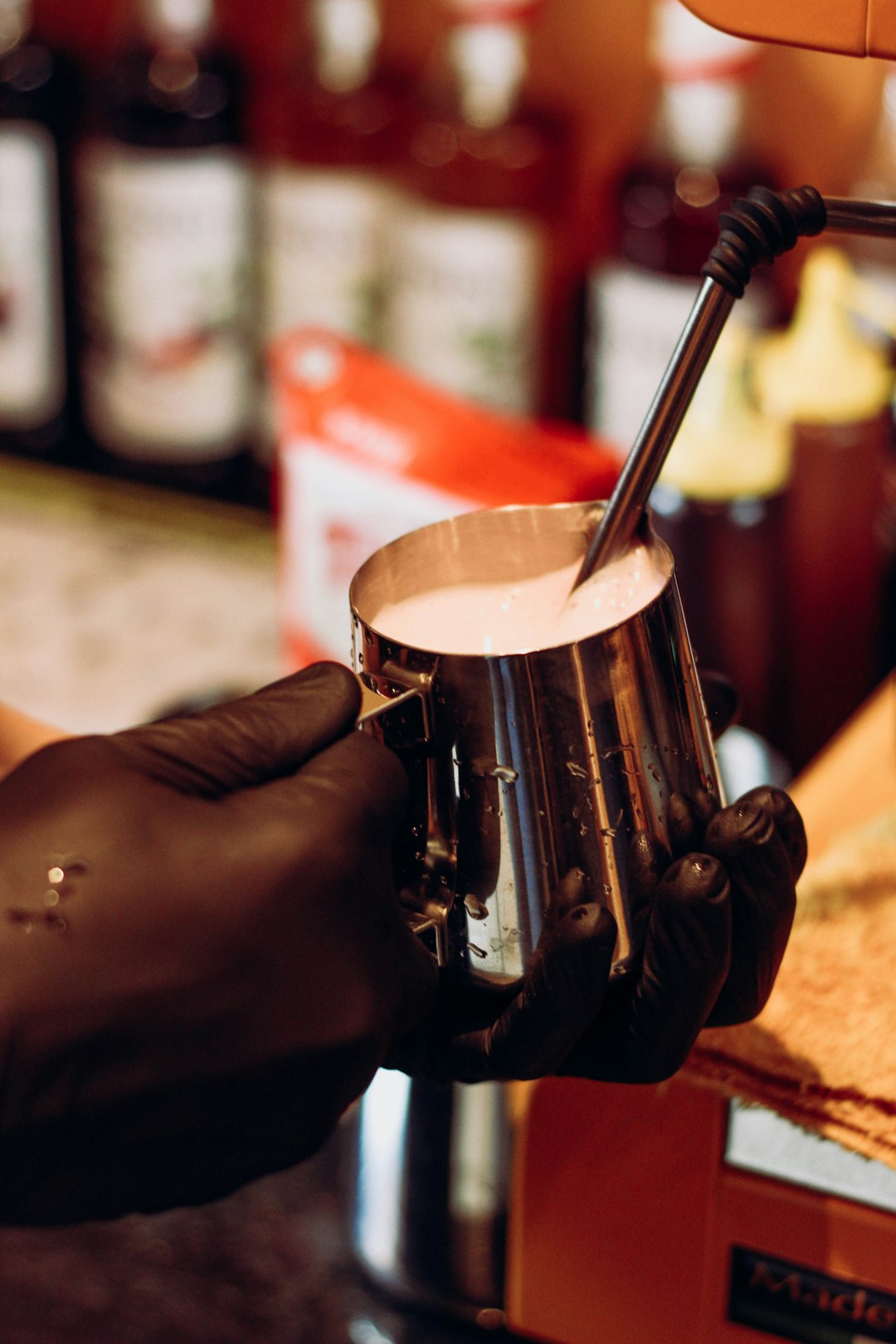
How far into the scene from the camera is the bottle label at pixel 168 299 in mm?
1033

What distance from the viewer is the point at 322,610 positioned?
897mm

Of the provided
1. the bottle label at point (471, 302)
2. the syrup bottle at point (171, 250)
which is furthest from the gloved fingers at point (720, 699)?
the syrup bottle at point (171, 250)

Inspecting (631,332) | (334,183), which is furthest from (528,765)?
(334,183)

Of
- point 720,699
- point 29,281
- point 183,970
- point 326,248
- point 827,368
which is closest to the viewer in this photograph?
point 183,970

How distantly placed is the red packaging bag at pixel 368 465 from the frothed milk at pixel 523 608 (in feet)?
1.19

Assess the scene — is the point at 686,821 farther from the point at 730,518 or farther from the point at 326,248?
the point at 326,248

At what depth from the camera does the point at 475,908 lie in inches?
14.4

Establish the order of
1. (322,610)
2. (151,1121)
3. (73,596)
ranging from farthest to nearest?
(73,596), (322,610), (151,1121)

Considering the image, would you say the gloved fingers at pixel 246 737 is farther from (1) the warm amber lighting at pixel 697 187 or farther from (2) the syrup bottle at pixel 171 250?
(2) the syrup bottle at pixel 171 250

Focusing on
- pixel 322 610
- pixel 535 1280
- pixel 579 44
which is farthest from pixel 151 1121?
pixel 579 44

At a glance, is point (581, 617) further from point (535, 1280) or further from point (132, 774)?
point (535, 1280)

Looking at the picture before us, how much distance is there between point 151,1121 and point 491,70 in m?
0.79

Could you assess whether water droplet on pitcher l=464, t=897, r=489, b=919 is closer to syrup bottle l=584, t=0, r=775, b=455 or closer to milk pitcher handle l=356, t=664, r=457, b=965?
milk pitcher handle l=356, t=664, r=457, b=965

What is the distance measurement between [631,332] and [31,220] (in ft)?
1.57
